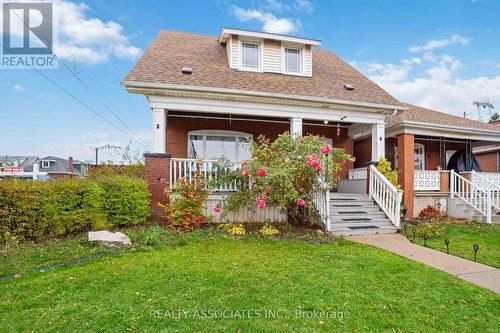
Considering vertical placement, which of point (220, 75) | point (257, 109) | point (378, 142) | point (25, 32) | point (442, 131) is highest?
point (25, 32)

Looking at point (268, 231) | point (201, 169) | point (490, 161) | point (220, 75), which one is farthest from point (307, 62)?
point (490, 161)

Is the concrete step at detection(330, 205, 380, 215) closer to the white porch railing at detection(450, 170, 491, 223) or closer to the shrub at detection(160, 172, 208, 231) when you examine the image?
the shrub at detection(160, 172, 208, 231)

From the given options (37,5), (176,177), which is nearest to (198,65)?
(176,177)

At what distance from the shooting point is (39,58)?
918 centimetres

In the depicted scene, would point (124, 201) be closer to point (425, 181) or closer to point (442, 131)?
point (425, 181)

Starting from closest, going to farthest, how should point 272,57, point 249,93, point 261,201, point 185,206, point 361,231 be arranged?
point 261,201 < point 185,206 < point 361,231 < point 249,93 < point 272,57

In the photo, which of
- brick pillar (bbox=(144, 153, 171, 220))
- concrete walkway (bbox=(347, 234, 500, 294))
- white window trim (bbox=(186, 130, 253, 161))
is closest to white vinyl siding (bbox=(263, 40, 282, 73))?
white window trim (bbox=(186, 130, 253, 161))

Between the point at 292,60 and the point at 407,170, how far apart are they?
6.23 meters

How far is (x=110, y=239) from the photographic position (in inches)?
215

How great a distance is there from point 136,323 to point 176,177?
560 cm

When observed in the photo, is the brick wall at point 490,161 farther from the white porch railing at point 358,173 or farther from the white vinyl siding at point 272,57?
the white vinyl siding at point 272,57

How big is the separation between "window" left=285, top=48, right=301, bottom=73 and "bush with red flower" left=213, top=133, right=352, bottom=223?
187 inches

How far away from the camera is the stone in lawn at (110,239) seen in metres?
5.38

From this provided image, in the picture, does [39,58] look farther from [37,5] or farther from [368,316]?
[368,316]
